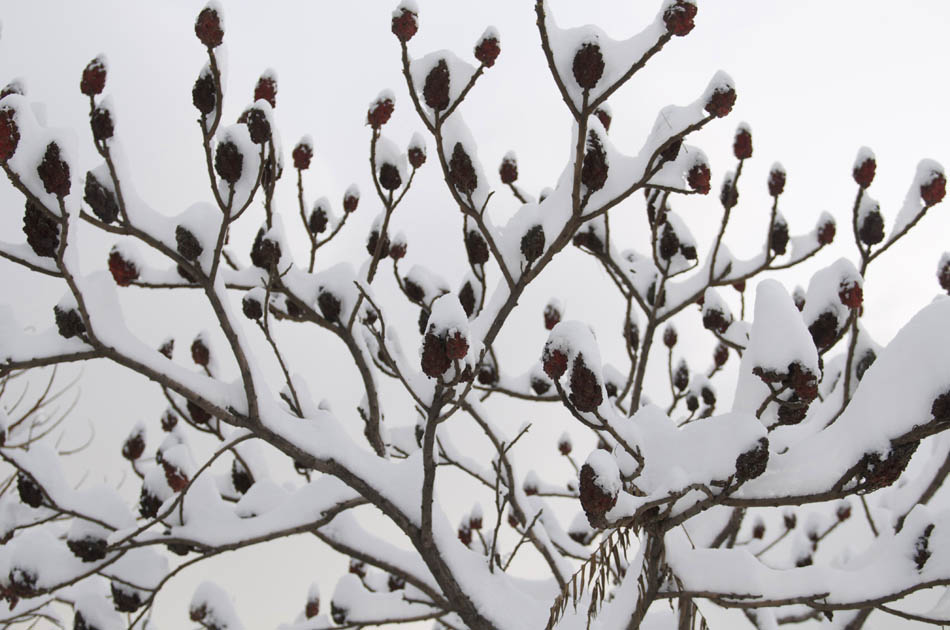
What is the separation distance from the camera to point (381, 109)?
9.25 feet

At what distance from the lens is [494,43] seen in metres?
2.43

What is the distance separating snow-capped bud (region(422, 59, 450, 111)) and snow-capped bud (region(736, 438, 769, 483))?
1497mm

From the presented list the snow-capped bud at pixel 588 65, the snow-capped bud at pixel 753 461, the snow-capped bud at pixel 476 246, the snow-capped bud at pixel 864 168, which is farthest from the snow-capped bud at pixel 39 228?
the snow-capped bud at pixel 864 168

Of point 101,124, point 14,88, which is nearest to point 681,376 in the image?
point 101,124

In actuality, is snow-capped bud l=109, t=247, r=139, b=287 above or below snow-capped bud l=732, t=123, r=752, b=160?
below

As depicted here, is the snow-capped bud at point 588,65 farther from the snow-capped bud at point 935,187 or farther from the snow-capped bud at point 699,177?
the snow-capped bud at point 935,187

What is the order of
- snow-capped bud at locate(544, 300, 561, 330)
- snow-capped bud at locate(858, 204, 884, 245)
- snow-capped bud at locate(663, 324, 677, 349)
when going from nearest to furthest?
snow-capped bud at locate(858, 204, 884, 245) → snow-capped bud at locate(544, 300, 561, 330) → snow-capped bud at locate(663, 324, 677, 349)

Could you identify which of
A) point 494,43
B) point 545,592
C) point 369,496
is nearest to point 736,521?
point 545,592

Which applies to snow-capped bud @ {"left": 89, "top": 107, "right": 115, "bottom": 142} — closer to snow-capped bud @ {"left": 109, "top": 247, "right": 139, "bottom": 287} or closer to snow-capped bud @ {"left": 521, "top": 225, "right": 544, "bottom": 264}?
snow-capped bud @ {"left": 109, "top": 247, "right": 139, "bottom": 287}

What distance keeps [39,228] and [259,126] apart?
708 millimetres

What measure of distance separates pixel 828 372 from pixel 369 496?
2730 mm

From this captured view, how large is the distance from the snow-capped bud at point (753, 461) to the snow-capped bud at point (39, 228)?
199 cm

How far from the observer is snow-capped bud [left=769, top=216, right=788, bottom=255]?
11.8 ft

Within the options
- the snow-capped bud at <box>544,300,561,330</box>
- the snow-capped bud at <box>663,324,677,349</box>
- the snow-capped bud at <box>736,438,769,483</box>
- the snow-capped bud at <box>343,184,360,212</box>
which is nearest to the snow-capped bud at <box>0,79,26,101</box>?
the snow-capped bud at <box>343,184,360,212</box>
